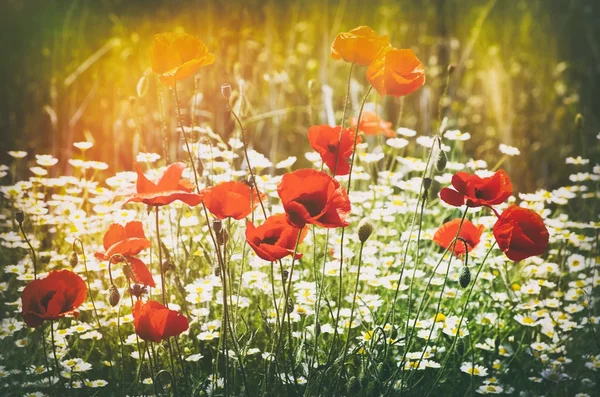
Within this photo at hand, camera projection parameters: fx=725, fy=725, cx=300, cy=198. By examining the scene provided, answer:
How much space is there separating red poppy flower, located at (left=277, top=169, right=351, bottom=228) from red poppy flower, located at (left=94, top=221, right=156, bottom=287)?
1.15ft

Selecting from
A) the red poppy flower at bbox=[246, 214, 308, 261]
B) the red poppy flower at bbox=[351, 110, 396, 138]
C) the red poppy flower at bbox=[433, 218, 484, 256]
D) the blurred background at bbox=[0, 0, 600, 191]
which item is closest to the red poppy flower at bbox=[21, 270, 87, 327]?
the red poppy flower at bbox=[246, 214, 308, 261]

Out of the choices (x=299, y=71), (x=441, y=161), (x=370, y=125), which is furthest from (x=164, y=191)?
(x=299, y=71)

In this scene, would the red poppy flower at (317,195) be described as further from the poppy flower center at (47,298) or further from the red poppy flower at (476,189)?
the poppy flower center at (47,298)

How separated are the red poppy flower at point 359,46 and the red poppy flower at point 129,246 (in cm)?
55

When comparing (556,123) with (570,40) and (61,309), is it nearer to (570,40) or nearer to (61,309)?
(570,40)

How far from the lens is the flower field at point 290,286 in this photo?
4.56 ft

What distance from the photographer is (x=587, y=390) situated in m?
2.10

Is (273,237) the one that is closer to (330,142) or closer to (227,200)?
(227,200)

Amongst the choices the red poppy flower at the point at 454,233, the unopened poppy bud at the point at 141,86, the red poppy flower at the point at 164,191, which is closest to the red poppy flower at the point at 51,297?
the red poppy flower at the point at 164,191

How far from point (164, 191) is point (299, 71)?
3548 mm

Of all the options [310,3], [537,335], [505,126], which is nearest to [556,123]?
[505,126]

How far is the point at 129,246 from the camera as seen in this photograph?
1.45 m

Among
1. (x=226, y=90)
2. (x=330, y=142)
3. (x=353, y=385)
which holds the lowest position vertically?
(x=353, y=385)

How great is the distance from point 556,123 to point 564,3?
1381 millimetres
